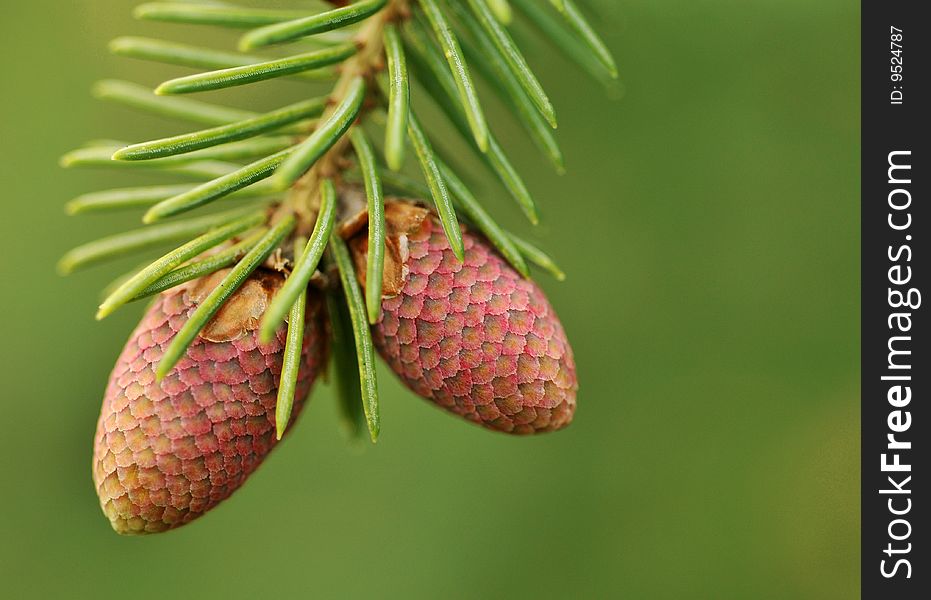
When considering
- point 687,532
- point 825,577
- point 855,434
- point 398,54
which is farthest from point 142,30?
point 825,577

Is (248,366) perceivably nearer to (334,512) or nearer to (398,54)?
A: (398,54)

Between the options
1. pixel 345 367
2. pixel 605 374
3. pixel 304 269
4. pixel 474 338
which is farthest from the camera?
pixel 605 374

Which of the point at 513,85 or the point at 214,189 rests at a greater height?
the point at 513,85

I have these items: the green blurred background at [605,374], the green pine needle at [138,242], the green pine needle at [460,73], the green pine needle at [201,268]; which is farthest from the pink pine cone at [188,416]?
the green blurred background at [605,374]

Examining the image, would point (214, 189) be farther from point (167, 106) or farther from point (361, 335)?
point (167, 106)

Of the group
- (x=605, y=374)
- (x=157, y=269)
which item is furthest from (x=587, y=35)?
(x=605, y=374)

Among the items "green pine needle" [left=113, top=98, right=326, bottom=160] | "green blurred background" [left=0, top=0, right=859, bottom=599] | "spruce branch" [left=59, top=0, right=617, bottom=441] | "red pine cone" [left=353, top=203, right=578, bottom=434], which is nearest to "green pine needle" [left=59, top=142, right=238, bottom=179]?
"spruce branch" [left=59, top=0, right=617, bottom=441]

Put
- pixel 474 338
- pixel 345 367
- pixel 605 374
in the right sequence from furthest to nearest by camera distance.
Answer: pixel 605 374 < pixel 345 367 < pixel 474 338
